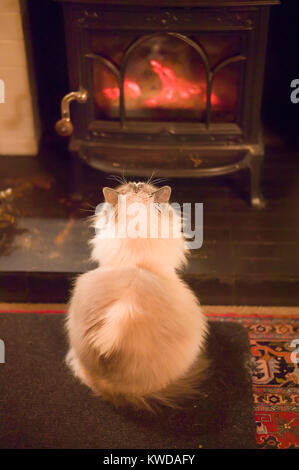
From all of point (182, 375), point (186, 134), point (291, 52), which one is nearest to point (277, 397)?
point (182, 375)

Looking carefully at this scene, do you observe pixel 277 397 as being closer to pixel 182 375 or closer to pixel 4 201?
pixel 182 375

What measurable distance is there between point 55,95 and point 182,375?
154cm

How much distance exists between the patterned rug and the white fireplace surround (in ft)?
2.87

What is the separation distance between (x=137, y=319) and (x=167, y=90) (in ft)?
3.42

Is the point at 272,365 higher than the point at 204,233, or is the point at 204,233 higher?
the point at 204,233

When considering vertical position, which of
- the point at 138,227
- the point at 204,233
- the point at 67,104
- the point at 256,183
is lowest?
the point at 204,233

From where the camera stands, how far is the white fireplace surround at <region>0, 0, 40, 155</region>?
2186 millimetres

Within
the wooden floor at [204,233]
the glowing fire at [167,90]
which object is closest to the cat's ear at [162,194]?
the wooden floor at [204,233]

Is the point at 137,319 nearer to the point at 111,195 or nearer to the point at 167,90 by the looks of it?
the point at 111,195

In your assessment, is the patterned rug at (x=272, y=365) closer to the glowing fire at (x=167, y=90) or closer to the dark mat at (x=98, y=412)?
the dark mat at (x=98, y=412)

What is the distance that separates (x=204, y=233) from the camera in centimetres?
208

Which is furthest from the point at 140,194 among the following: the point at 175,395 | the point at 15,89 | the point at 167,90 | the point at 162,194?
the point at 15,89

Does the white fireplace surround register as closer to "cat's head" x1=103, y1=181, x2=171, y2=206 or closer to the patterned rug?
the patterned rug

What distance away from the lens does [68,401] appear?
160cm
